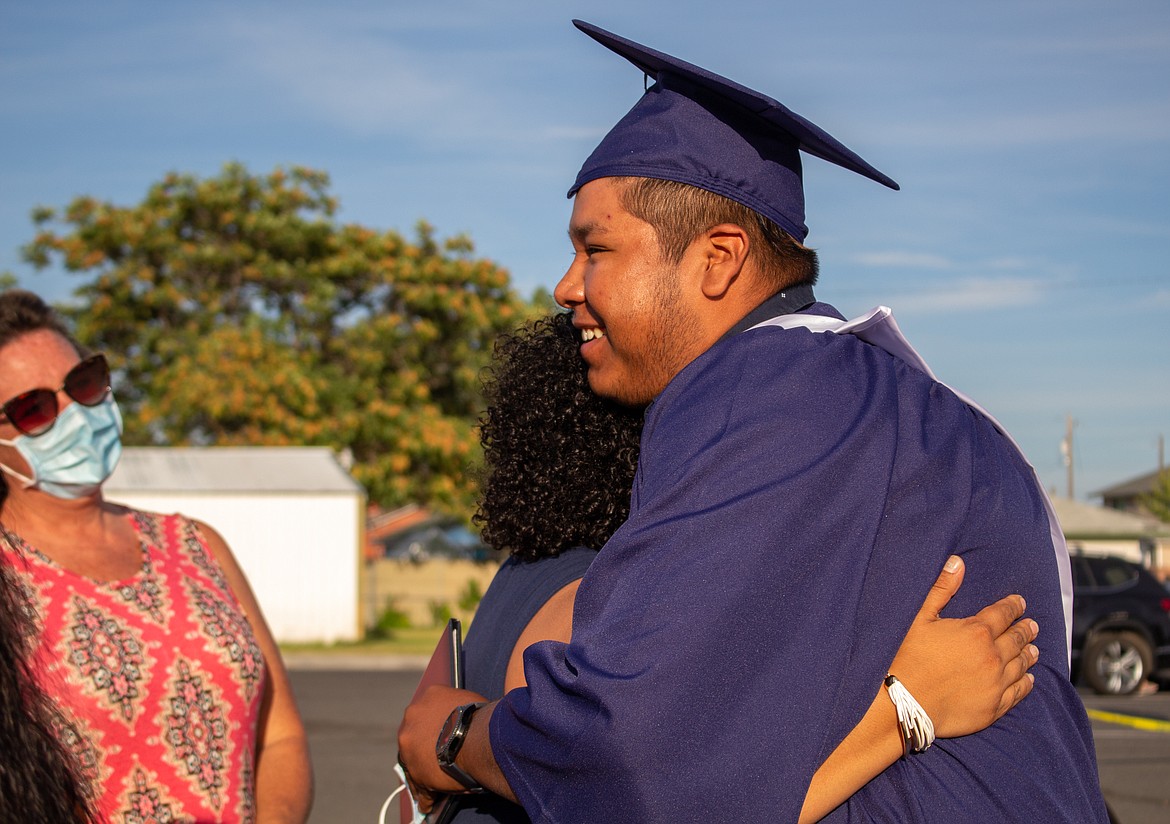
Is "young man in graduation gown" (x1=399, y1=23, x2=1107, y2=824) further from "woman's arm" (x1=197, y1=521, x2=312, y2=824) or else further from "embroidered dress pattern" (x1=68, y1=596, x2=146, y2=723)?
"woman's arm" (x1=197, y1=521, x2=312, y2=824)

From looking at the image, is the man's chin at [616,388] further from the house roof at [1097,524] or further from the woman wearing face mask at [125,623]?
the house roof at [1097,524]

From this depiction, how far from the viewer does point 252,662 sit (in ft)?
9.86

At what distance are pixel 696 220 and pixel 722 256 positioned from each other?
7 centimetres

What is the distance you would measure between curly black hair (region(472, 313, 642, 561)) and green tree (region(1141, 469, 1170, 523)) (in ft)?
227

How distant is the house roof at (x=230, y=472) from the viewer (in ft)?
64.7

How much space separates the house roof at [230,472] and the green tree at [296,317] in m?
3.42

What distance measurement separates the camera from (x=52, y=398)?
3057 mm

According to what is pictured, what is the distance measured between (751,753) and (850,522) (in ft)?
0.97

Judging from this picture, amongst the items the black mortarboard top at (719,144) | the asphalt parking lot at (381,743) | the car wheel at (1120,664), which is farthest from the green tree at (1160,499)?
the black mortarboard top at (719,144)

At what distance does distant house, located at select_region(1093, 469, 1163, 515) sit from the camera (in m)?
77.4

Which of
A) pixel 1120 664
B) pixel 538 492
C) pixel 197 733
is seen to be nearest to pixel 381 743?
pixel 197 733

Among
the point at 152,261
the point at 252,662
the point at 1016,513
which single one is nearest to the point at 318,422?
the point at 152,261

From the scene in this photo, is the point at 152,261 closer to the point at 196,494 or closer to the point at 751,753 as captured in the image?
the point at 196,494

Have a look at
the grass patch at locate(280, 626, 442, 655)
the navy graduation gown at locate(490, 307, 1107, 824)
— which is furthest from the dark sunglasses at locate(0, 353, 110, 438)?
the grass patch at locate(280, 626, 442, 655)
